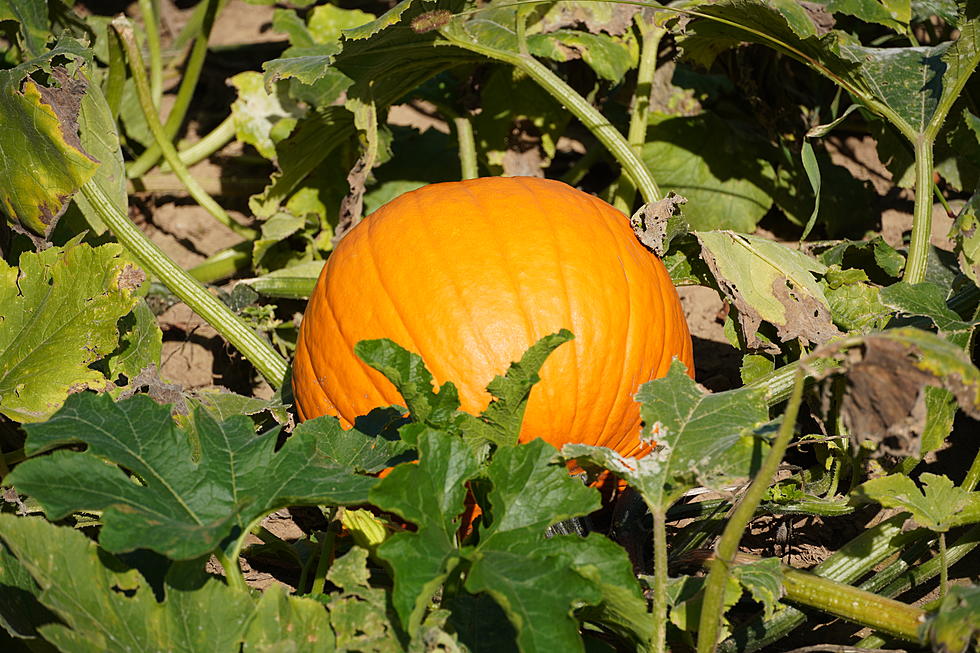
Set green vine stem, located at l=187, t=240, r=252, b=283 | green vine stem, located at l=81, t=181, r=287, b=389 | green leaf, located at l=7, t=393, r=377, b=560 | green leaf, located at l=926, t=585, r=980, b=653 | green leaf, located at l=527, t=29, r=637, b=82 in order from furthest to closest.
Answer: green vine stem, located at l=187, t=240, r=252, b=283, green leaf, located at l=527, t=29, r=637, b=82, green vine stem, located at l=81, t=181, r=287, b=389, green leaf, located at l=7, t=393, r=377, b=560, green leaf, located at l=926, t=585, r=980, b=653

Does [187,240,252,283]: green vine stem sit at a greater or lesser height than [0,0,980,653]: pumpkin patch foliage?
lesser

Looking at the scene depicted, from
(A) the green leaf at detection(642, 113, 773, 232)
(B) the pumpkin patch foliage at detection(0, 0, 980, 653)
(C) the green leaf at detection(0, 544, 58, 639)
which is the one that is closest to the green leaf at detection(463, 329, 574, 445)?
(B) the pumpkin patch foliage at detection(0, 0, 980, 653)

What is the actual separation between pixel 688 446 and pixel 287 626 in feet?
2.27

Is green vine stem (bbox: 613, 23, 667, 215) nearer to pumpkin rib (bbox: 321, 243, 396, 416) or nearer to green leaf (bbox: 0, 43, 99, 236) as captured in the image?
pumpkin rib (bbox: 321, 243, 396, 416)

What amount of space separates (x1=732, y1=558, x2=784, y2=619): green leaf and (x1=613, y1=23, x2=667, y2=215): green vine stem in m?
1.52

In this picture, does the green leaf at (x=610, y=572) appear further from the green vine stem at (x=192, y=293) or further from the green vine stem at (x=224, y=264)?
the green vine stem at (x=224, y=264)

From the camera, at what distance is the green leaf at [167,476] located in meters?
1.36

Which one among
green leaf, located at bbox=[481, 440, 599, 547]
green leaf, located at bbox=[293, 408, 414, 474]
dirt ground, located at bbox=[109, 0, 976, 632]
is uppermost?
green leaf, located at bbox=[481, 440, 599, 547]

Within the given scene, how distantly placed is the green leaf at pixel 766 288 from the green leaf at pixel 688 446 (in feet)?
1.95

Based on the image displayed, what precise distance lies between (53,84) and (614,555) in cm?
183

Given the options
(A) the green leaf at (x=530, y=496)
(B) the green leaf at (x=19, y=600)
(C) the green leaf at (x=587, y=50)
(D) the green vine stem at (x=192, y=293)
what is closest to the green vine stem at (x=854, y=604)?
(A) the green leaf at (x=530, y=496)

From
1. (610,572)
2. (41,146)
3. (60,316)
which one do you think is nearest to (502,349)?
(610,572)

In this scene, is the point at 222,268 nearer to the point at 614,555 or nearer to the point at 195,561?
the point at 195,561

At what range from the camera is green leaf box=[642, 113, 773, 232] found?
311 cm
